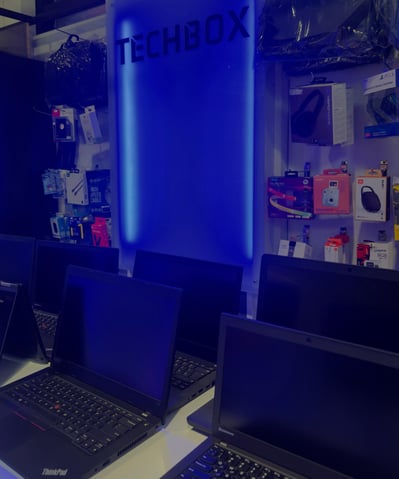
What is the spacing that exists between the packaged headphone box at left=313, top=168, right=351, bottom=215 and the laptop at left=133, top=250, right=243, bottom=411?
0.84 meters

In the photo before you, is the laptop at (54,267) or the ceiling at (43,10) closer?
the laptop at (54,267)

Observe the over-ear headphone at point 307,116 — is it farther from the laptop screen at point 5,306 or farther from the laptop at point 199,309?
the laptop screen at point 5,306

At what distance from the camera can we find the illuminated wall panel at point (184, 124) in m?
2.07

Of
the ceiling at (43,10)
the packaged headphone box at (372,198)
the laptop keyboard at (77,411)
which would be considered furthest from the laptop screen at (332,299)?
the ceiling at (43,10)

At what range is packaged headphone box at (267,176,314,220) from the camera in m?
2.03

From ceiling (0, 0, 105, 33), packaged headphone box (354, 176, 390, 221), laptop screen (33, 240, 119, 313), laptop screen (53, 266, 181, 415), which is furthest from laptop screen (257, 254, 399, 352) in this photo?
ceiling (0, 0, 105, 33)

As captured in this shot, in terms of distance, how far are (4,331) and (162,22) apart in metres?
1.63

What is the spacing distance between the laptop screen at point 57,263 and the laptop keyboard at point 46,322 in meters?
0.02

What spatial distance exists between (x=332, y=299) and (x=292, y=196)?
1.04 meters

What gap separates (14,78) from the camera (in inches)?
113

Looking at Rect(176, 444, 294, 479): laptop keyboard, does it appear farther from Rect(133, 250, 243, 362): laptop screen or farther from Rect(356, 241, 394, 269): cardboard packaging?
Rect(356, 241, 394, 269): cardboard packaging

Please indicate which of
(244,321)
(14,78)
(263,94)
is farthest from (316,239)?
(14,78)

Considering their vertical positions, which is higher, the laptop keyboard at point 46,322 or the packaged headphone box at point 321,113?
the packaged headphone box at point 321,113

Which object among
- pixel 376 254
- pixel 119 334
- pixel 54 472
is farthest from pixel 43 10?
pixel 54 472
